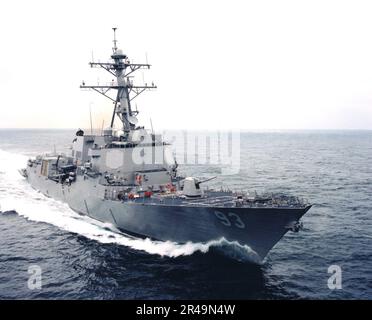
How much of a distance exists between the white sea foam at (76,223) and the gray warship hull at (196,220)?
1.02ft

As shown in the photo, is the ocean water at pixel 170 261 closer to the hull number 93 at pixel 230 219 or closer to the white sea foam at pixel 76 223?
the white sea foam at pixel 76 223

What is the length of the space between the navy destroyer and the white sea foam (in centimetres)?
35

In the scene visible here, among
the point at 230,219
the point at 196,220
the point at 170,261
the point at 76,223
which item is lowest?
the point at 170,261

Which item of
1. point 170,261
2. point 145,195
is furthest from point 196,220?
point 145,195

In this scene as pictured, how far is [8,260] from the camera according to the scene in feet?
59.8

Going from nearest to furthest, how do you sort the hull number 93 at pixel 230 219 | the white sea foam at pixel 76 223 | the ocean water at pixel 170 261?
the ocean water at pixel 170 261
the hull number 93 at pixel 230 219
the white sea foam at pixel 76 223

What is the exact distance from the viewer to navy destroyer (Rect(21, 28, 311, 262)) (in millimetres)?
15766

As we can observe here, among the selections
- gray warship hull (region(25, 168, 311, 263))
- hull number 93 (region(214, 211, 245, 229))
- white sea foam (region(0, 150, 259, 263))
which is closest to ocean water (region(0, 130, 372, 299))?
white sea foam (region(0, 150, 259, 263))

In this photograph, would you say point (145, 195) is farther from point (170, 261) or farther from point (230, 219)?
point (230, 219)

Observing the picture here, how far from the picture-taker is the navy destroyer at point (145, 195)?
15.8 meters

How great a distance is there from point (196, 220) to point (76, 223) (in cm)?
1018

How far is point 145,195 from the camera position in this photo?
19.3 metres

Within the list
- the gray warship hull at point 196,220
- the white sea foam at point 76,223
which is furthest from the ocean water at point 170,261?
the gray warship hull at point 196,220
